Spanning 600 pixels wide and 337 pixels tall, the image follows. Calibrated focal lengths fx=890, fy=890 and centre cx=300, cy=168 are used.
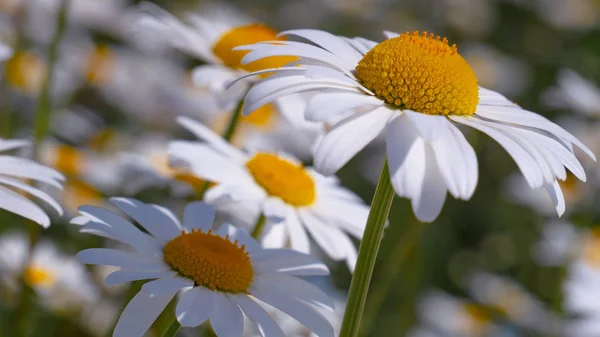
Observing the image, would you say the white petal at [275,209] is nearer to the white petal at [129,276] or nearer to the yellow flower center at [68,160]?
the white petal at [129,276]

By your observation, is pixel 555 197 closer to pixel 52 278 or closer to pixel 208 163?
pixel 208 163

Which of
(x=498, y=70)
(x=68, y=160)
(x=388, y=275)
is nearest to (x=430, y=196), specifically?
(x=388, y=275)

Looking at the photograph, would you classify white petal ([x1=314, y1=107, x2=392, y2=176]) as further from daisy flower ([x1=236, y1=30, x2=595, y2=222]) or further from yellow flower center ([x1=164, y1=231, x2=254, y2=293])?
yellow flower center ([x1=164, y1=231, x2=254, y2=293])

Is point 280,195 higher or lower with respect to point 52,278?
higher

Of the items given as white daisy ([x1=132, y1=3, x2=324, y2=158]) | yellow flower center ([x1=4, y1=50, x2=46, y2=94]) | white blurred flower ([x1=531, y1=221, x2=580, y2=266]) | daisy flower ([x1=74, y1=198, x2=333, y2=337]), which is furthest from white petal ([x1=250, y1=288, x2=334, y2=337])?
yellow flower center ([x1=4, y1=50, x2=46, y2=94])

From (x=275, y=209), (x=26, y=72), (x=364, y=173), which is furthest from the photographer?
(x=364, y=173)

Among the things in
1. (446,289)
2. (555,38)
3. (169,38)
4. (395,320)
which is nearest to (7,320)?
(169,38)

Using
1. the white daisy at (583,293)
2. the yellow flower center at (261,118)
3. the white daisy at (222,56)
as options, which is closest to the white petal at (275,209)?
the white daisy at (222,56)
